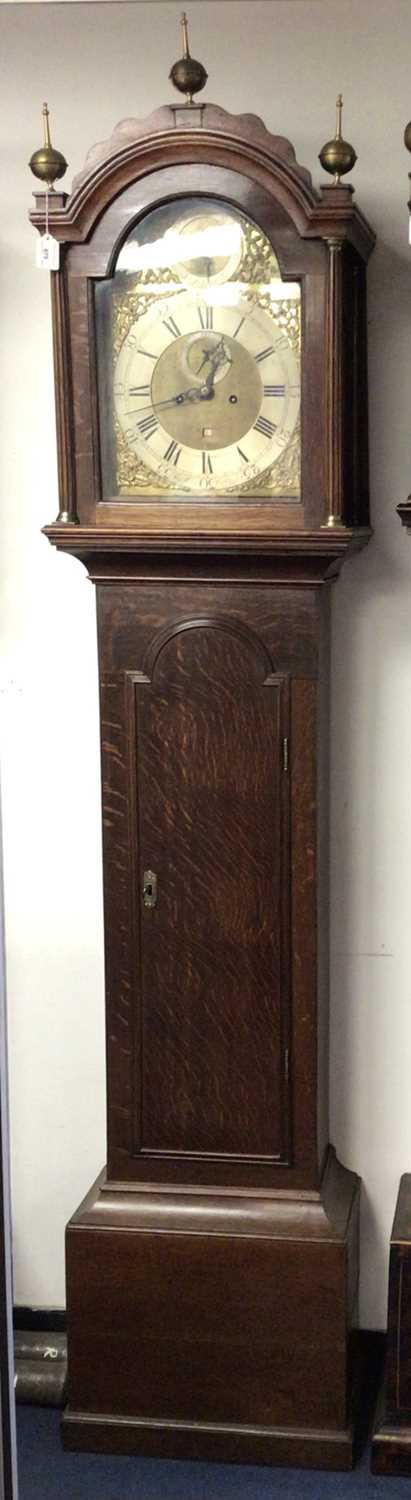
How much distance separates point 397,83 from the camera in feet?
8.45

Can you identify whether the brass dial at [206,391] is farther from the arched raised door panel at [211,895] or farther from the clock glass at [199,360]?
the arched raised door panel at [211,895]

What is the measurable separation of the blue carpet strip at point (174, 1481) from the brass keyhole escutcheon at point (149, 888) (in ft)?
2.99

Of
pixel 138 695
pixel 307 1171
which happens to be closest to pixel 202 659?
pixel 138 695

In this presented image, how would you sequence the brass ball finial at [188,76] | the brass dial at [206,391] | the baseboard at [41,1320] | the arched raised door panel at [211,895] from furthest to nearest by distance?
the baseboard at [41,1320]
the arched raised door panel at [211,895]
the brass dial at [206,391]
the brass ball finial at [188,76]

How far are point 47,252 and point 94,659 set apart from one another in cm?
72

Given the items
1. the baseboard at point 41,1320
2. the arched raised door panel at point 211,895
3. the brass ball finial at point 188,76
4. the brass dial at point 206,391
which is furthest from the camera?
the baseboard at point 41,1320

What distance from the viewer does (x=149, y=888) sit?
264 cm

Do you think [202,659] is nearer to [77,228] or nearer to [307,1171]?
[77,228]

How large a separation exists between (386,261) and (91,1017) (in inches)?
53.7

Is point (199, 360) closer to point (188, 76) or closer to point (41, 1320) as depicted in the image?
point (188, 76)

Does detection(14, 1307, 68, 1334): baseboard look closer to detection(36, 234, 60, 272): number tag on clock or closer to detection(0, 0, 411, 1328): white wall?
detection(0, 0, 411, 1328): white wall

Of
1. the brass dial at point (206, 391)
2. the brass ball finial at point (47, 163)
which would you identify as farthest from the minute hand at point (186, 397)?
the brass ball finial at point (47, 163)

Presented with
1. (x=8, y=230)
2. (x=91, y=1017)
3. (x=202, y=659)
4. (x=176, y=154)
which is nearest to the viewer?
(x=176, y=154)

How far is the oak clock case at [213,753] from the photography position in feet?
7.79
